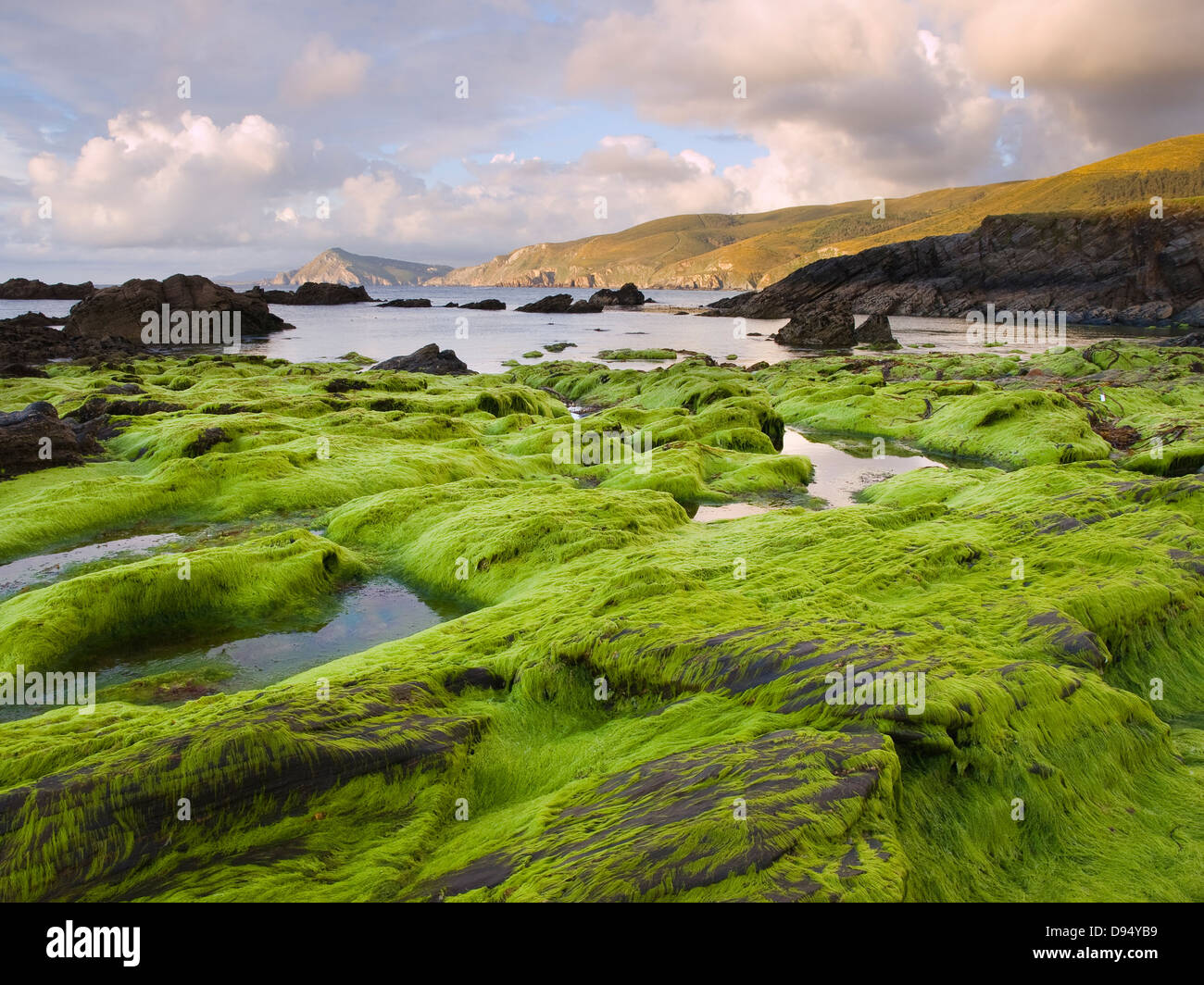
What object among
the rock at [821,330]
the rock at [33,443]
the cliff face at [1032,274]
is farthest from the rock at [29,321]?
the cliff face at [1032,274]

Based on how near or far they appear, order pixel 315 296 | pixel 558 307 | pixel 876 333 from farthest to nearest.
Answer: pixel 315 296 → pixel 558 307 → pixel 876 333

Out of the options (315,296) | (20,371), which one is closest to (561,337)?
(20,371)

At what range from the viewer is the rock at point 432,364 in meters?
38.8

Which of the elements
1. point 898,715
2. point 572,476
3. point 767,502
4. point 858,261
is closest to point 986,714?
point 898,715

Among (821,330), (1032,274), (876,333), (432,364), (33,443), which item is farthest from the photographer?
(1032,274)

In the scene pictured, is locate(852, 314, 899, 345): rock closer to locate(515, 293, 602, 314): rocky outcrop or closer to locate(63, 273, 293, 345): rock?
locate(63, 273, 293, 345): rock

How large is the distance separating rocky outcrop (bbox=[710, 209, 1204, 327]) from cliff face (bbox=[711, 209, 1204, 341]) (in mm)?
141

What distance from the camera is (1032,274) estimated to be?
10369cm

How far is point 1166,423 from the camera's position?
19156 millimetres

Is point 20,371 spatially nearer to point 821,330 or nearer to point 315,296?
point 821,330

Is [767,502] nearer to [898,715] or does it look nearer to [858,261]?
[898,715]

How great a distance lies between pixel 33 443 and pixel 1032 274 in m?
122

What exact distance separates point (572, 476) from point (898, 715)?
41.2 feet
